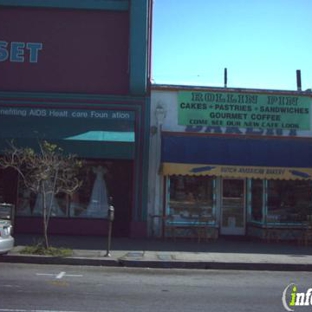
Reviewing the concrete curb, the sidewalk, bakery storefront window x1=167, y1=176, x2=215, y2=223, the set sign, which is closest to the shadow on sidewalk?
the sidewalk

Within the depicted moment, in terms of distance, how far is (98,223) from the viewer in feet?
55.7

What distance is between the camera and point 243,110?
17.4 metres

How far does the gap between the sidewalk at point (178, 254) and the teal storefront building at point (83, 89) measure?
49.2 inches

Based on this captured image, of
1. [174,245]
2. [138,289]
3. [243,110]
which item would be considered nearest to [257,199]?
[243,110]

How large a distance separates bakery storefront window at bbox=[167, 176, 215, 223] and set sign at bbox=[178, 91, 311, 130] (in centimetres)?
195

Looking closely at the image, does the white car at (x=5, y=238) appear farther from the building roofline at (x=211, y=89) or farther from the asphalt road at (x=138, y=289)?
the building roofline at (x=211, y=89)

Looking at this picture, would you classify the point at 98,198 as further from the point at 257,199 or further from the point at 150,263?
the point at 150,263

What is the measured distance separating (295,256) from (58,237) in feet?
24.1

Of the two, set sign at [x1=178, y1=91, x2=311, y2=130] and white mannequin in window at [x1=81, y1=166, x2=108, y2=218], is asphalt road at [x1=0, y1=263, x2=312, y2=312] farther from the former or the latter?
set sign at [x1=178, y1=91, x2=311, y2=130]

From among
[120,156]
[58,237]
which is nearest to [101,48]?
[120,156]

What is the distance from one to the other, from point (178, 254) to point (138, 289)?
14.7 feet

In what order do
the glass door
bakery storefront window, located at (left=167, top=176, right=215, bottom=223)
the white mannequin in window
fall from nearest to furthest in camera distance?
bakery storefront window, located at (left=167, top=176, right=215, bottom=223) < the white mannequin in window < the glass door

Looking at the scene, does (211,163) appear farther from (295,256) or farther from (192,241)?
(295,256)

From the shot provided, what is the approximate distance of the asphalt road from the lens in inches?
298
